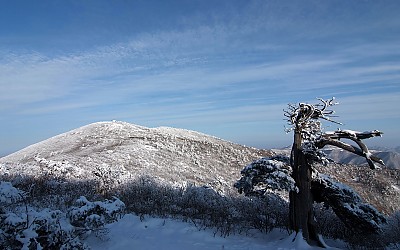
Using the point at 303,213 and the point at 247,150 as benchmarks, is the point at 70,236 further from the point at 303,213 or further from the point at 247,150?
the point at 247,150

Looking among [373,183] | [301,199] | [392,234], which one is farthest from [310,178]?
[373,183]

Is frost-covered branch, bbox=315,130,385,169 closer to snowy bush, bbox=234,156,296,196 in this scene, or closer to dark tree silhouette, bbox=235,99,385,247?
dark tree silhouette, bbox=235,99,385,247

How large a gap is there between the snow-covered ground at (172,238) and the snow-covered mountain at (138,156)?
339 inches

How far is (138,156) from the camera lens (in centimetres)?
2625

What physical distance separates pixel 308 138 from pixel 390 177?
32.9 m

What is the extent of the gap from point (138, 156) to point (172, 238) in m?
18.7

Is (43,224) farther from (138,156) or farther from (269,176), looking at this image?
(138,156)

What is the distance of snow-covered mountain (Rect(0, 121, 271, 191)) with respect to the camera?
21.3 meters

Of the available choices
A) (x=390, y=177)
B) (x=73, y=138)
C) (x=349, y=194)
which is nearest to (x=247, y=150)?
(x=390, y=177)

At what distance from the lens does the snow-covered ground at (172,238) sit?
23.5 feet

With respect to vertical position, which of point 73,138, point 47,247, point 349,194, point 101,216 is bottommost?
point 47,247

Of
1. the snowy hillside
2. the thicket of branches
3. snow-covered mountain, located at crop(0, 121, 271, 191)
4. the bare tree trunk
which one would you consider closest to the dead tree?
the bare tree trunk

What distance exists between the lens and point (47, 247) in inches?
213

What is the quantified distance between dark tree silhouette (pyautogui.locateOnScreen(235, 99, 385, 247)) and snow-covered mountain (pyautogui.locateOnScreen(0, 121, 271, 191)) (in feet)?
32.9
